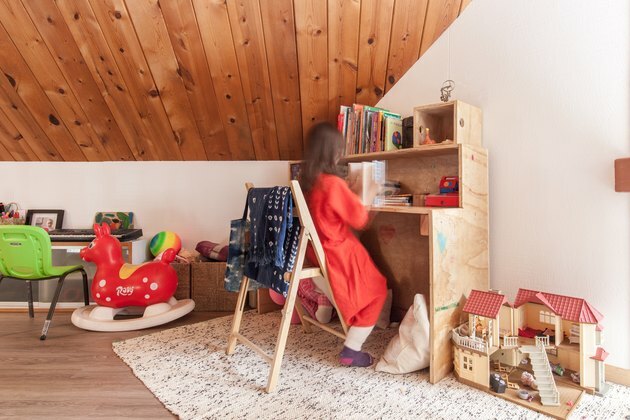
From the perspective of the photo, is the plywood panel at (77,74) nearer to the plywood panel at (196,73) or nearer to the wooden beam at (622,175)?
the plywood panel at (196,73)

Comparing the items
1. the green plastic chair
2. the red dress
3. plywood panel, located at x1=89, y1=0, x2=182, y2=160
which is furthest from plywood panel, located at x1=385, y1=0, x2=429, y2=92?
the green plastic chair

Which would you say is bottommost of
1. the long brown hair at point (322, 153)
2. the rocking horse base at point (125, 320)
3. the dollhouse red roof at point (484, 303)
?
the rocking horse base at point (125, 320)

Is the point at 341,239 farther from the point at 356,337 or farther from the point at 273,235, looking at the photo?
the point at 356,337

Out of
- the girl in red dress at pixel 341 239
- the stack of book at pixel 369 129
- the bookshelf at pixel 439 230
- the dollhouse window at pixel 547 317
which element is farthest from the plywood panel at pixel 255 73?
the dollhouse window at pixel 547 317

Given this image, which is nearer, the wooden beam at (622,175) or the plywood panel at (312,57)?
the wooden beam at (622,175)

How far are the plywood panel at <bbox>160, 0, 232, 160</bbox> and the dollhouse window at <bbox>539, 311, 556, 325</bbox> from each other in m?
2.32

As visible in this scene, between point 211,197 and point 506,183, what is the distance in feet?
7.34

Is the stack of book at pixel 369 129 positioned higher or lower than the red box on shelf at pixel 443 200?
higher

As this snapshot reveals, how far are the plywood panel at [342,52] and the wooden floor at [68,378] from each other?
1.87 meters

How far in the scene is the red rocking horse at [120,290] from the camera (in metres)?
2.46

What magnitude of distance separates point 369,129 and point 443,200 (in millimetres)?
658

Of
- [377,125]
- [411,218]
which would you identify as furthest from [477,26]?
[411,218]

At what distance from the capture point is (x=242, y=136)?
3.05 m

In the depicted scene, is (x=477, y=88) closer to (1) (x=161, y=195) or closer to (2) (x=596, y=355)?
(2) (x=596, y=355)
